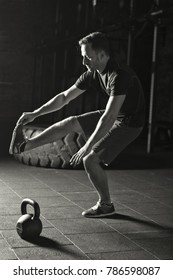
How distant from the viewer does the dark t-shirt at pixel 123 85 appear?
3480 mm

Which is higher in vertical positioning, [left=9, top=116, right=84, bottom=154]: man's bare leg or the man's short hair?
the man's short hair

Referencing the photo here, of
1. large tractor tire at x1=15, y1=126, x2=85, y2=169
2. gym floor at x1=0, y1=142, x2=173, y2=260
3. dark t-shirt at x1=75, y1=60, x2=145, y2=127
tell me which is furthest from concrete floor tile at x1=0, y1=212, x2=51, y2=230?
large tractor tire at x1=15, y1=126, x2=85, y2=169

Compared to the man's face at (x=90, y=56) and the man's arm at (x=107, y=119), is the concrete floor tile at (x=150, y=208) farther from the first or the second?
the man's face at (x=90, y=56)

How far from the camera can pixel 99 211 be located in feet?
12.6

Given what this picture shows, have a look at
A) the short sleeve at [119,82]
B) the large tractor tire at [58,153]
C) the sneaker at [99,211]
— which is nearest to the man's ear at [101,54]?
the short sleeve at [119,82]

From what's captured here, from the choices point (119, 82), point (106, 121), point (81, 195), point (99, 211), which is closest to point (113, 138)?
point (106, 121)

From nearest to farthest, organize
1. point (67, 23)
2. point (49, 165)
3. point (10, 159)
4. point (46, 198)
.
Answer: point (46, 198) < point (49, 165) < point (10, 159) < point (67, 23)

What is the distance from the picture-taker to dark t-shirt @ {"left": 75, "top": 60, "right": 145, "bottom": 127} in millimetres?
3480

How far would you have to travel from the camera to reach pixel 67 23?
1062 cm

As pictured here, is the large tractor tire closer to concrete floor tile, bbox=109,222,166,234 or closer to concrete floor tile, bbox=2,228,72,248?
concrete floor tile, bbox=109,222,166,234

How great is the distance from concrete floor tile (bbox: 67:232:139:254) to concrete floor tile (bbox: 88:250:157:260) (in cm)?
6
